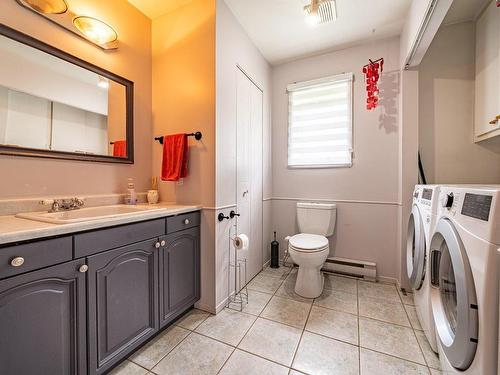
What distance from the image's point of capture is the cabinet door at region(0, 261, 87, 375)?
764mm

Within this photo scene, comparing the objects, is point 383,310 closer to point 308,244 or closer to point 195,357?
point 308,244

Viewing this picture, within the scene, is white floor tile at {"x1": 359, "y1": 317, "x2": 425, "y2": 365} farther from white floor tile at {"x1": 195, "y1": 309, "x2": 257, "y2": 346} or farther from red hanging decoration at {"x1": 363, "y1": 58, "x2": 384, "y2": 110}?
red hanging decoration at {"x1": 363, "y1": 58, "x2": 384, "y2": 110}

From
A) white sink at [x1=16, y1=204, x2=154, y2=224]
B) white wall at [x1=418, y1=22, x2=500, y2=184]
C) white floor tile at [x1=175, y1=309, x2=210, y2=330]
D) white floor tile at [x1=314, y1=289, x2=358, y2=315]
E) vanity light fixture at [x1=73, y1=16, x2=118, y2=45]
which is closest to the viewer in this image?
white sink at [x1=16, y1=204, x2=154, y2=224]

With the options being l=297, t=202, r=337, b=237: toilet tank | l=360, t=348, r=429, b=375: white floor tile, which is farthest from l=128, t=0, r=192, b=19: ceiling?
l=360, t=348, r=429, b=375: white floor tile

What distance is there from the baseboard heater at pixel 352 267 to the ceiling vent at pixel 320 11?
2.27 metres

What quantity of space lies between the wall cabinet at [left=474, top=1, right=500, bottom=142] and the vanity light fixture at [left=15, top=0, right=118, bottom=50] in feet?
9.11

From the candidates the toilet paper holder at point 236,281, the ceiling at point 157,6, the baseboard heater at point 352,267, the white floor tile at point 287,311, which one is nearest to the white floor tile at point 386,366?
the white floor tile at point 287,311

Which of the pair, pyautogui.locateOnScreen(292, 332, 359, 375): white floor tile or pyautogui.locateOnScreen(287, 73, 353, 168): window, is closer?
pyautogui.locateOnScreen(292, 332, 359, 375): white floor tile

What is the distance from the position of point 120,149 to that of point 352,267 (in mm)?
2469

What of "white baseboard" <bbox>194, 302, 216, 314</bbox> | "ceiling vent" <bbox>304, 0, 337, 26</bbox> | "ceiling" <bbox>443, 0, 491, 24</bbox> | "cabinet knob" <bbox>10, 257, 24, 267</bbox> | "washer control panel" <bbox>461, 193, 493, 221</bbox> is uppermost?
"ceiling" <bbox>443, 0, 491, 24</bbox>

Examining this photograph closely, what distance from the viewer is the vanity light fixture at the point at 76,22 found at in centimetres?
124

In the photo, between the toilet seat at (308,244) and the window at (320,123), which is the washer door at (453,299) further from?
Answer: the window at (320,123)

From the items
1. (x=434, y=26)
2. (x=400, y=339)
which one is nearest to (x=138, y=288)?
(x=400, y=339)

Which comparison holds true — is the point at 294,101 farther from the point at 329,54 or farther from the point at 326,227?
the point at 326,227
